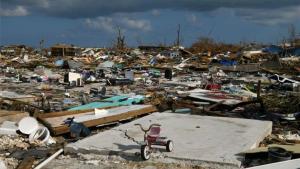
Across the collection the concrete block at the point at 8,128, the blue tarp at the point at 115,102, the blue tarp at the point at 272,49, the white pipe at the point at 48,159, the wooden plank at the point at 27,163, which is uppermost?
the blue tarp at the point at 272,49

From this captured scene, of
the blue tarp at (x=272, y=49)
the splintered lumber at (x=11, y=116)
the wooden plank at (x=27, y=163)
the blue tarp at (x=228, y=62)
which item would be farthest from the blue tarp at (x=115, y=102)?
the blue tarp at (x=272, y=49)

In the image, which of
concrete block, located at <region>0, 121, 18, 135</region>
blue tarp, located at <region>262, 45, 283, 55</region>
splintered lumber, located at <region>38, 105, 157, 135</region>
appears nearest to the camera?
concrete block, located at <region>0, 121, 18, 135</region>

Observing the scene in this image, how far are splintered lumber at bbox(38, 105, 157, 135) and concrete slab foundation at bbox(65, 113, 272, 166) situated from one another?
0.67 metres

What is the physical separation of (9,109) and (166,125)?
429 centimetres

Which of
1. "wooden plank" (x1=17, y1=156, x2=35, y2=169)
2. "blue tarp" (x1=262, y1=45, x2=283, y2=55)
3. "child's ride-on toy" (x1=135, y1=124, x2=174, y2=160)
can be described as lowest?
"wooden plank" (x1=17, y1=156, x2=35, y2=169)

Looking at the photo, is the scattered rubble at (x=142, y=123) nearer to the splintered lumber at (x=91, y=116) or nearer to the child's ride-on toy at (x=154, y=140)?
the splintered lumber at (x=91, y=116)

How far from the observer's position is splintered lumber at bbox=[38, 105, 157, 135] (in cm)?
889

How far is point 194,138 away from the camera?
7.88 m

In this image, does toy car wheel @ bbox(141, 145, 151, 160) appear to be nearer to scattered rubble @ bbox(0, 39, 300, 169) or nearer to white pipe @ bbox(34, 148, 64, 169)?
scattered rubble @ bbox(0, 39, 300, 169)

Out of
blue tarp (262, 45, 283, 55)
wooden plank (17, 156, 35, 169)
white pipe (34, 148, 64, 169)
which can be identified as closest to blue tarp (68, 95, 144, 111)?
white pipe (34, 148, 64, 169)

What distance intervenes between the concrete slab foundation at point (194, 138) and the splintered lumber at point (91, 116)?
67 cm

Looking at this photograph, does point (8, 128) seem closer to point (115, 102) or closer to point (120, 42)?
point (115, 102)

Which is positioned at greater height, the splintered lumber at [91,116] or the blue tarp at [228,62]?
the blue tarp at [228,62]

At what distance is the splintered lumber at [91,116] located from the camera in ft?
29.2
